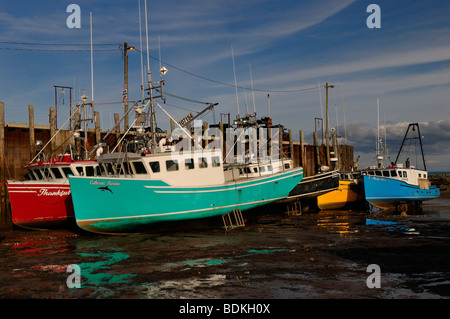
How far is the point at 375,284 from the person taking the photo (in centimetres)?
917

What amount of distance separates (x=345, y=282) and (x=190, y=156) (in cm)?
1059

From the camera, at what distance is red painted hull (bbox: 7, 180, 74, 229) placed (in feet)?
59.0

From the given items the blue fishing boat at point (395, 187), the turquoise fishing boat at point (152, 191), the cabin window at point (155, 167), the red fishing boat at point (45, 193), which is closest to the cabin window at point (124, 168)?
the turquoise fishing boat at point (152, 191)

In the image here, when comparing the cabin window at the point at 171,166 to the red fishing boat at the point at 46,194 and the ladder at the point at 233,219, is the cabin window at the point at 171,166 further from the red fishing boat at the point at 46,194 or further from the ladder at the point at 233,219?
the red fishing boat at the point at 46,194

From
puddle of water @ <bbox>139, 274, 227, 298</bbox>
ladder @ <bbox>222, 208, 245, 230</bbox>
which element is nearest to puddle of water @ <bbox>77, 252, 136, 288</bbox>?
puddle of water @ <bbox>139, 274, 227, 298</bbox>

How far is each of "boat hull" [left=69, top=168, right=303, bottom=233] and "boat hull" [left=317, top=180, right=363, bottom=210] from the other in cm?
1150

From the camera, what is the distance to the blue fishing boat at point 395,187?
95.6ft

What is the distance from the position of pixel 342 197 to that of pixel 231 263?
19.7m

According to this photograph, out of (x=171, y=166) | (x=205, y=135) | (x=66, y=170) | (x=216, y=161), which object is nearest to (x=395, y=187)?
(x=205, y=135)

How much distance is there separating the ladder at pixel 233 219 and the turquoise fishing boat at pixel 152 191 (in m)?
0.29

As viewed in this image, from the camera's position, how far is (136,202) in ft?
53.6

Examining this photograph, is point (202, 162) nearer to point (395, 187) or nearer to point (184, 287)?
point (184, 287)
